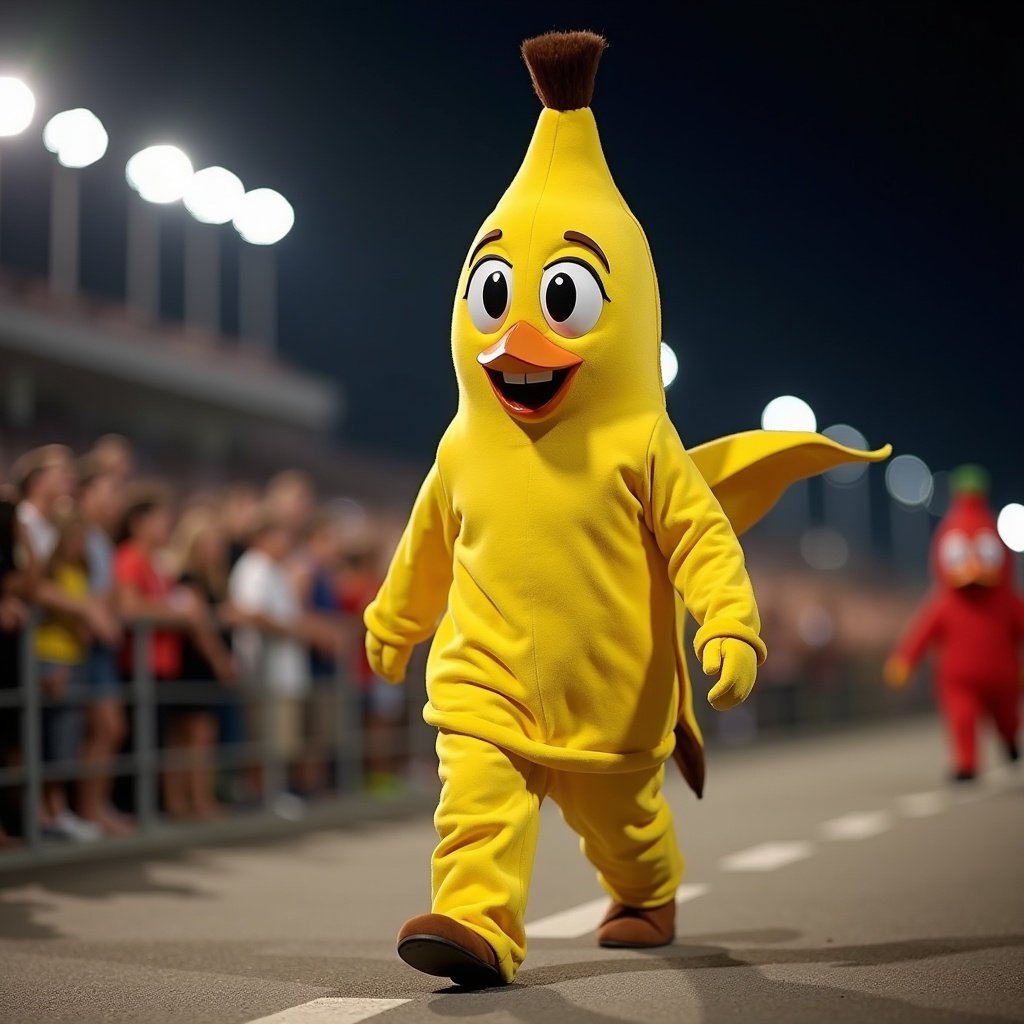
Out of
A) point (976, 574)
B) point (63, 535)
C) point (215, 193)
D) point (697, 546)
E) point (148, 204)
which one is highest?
point (148, 204)

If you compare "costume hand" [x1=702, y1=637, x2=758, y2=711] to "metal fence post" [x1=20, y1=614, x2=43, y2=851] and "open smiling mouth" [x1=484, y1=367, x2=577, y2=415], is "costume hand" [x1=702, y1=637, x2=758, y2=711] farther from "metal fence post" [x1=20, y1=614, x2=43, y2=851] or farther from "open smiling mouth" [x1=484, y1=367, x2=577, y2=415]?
"metal fence post" [x1=20, y1=614, x2=43, y2=851]

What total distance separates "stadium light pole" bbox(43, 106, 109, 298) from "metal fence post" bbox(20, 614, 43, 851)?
18.7 meters

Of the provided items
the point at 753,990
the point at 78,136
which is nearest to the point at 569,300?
the point at 753,990

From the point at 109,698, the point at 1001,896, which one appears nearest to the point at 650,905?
the point at 1001,896

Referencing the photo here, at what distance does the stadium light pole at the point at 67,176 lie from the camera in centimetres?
2762

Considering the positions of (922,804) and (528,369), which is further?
(922,804)

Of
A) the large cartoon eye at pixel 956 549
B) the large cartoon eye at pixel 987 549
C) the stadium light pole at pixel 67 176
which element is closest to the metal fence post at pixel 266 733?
the large cartoon eye at pixel 956 549

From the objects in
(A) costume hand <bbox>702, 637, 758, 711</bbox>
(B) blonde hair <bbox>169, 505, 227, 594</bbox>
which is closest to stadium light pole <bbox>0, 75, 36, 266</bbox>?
(B) blonde hair <bbox>169, 505, 227, 594</bbox>

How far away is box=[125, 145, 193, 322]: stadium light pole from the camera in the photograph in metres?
29.1

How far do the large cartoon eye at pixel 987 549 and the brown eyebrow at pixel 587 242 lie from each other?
29.8 feet

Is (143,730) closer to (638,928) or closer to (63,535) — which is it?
(63,535)

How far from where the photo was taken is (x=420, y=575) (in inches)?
250

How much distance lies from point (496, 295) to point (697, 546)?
1007 millimetres

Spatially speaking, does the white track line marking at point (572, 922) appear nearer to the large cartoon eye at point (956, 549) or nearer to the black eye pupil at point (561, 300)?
the black eye pupil at point (561, 300)
